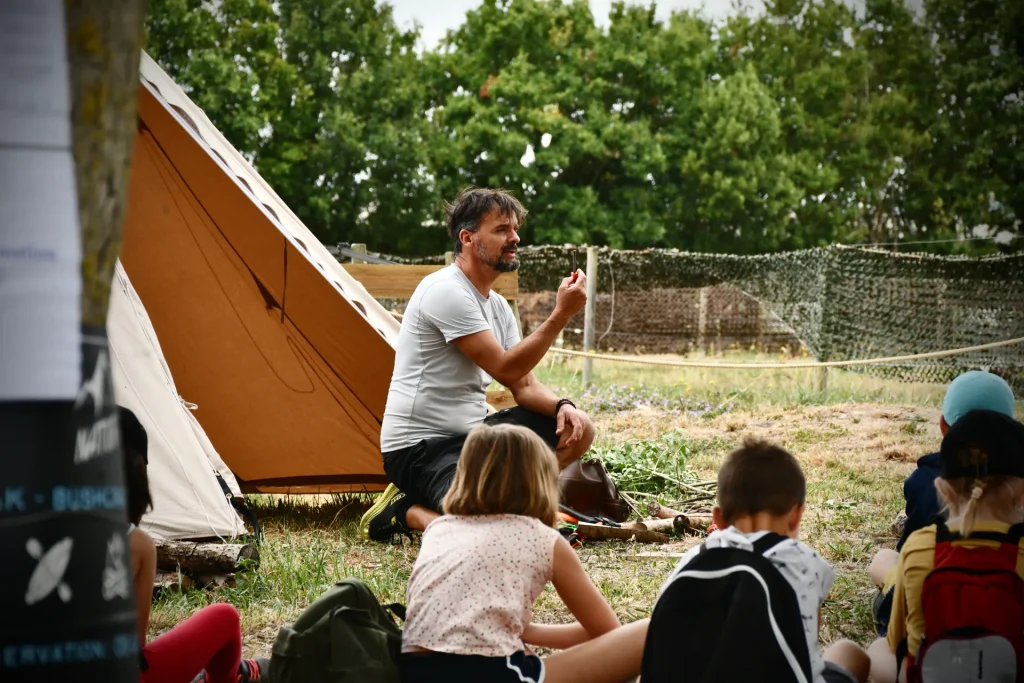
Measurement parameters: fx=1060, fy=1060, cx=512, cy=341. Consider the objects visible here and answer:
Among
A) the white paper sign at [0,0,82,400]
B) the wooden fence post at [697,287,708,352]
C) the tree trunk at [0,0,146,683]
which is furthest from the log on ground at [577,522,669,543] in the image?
the wooden fence post at [697,287,708,352]

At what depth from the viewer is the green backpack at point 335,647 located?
2.23 metres

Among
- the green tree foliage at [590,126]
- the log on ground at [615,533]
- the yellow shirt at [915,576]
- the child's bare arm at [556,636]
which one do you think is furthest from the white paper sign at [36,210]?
the green tree foliage at [590,126]

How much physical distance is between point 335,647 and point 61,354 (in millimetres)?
1123

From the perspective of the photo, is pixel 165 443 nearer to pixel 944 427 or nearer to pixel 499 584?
pixel 499 584

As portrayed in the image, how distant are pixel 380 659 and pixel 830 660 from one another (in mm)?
1092

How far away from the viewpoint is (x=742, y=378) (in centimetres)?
1219

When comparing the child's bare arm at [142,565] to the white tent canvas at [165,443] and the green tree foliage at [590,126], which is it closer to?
the white tent canvas at [165,443]

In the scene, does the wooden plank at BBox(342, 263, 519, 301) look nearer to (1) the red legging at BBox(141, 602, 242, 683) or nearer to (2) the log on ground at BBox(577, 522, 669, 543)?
(2) the log on ground at BBox(577, 522, 669, 543)

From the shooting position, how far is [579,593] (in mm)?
2426

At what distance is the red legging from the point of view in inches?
91.8

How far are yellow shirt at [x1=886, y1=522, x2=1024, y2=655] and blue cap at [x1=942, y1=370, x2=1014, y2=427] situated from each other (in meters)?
0.47

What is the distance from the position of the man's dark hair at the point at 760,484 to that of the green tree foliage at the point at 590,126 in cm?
2342

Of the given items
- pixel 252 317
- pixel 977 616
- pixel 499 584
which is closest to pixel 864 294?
pixel 252 317

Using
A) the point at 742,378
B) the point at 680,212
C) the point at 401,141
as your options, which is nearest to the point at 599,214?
the point at 680,212
